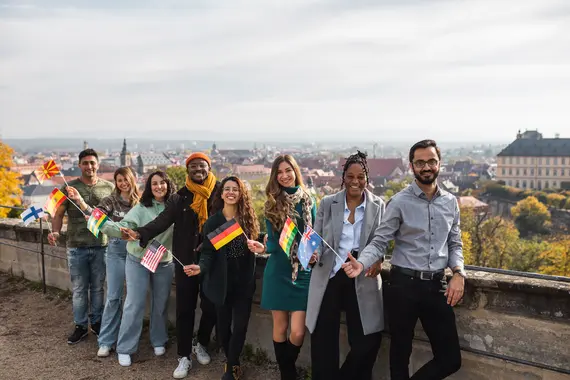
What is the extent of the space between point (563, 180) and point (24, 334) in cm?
11872

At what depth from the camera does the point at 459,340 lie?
333cm

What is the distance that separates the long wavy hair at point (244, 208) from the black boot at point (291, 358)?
29.7 inches

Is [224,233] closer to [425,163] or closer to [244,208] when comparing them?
[244,208]

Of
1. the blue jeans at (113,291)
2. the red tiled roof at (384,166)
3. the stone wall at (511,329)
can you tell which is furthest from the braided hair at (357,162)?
the red tiled roof at (384,166)

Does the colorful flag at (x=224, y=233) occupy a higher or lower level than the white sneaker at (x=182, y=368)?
higher

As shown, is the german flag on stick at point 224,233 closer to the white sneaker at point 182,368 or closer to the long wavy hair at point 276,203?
the long wavy hair at point 276,203

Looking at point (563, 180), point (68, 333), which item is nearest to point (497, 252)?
point (68, 333)

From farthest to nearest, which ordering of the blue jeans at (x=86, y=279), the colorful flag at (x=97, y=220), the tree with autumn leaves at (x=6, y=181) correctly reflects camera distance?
the tree with autumn leaves at (x=6, y=181), the blue jeans at (x=86, y=279), the colorful flag at (x=97, y=220)

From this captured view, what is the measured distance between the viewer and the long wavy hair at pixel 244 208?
3.76 meters

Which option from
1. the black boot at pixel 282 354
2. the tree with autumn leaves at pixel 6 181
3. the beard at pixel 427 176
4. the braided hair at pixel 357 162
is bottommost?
A: the tree with autumn leaves at pixel 6 181

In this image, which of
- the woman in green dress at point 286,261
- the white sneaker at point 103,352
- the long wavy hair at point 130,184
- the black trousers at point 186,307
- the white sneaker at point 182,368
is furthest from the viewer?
the long wavy hair at point 130,184

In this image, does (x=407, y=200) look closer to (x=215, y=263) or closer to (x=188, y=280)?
(x=215, y=263)

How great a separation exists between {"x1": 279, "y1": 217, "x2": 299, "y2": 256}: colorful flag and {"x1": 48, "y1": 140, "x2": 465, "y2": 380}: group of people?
58mm

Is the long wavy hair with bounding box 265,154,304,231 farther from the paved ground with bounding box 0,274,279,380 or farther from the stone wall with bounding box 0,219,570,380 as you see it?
the paved ground with bounding box 0,274,279,380
